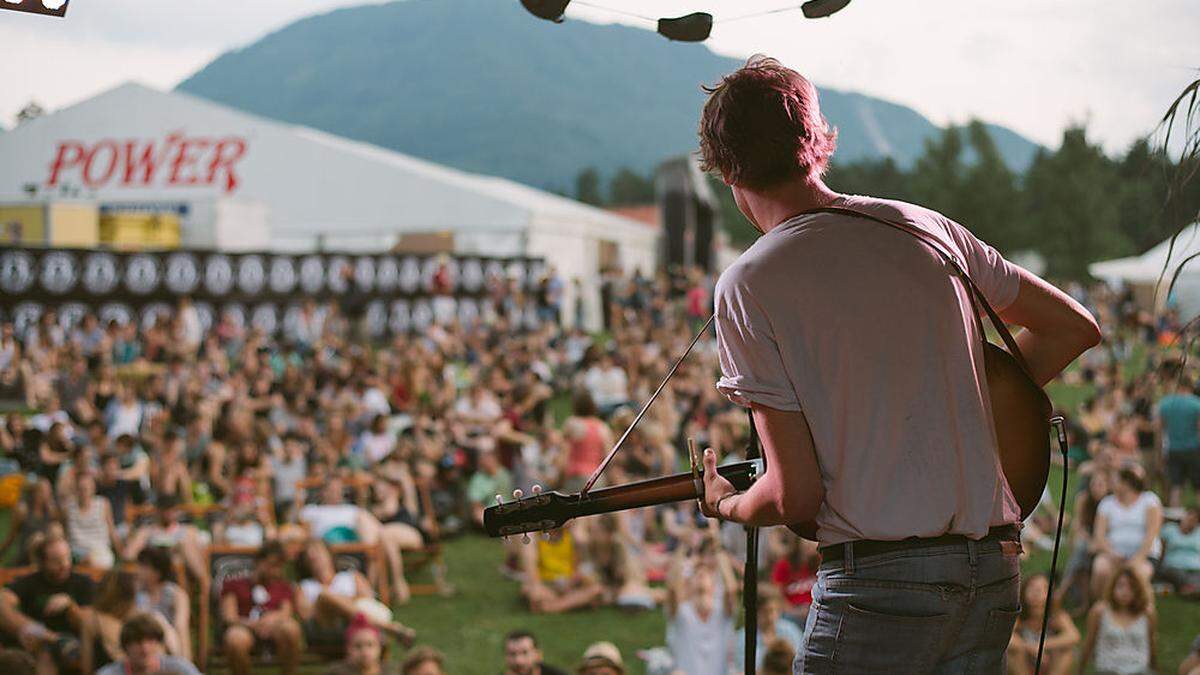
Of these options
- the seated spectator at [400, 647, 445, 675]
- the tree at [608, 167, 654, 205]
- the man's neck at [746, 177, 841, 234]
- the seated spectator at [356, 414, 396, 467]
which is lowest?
the seated spectator at [400, 647, 445, 675]

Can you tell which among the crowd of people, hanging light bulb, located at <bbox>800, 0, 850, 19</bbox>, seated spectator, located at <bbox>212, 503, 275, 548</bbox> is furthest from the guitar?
seated spectator, located at <bbox>212, 503, 275, 548</bbox>

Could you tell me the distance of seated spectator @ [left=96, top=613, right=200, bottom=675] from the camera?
5.65 metres

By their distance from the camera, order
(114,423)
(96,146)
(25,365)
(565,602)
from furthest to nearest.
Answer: (96,146), (25,365), (114,423), (565,602)

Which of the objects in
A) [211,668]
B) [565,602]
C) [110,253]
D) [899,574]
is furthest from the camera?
[110,253]

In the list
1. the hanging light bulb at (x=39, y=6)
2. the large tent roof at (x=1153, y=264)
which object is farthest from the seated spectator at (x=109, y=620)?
the large tent roof at (x=1153, y=264)

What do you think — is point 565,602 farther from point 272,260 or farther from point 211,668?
point 272,260

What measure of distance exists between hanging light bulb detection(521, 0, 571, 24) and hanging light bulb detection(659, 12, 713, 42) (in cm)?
22

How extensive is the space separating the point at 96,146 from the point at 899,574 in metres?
28.6

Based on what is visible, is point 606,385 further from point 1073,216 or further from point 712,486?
point 1073,216

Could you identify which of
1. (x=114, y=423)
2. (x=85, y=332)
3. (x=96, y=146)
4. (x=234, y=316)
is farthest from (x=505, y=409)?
(x=96, y=146)

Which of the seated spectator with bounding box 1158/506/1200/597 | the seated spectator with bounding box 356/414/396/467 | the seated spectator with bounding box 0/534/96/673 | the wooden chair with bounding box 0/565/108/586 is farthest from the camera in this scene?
the seated spectator with bounding box 356/414/396/467

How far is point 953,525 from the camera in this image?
66.7 inches

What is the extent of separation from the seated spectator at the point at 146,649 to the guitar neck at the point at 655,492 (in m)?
4.28

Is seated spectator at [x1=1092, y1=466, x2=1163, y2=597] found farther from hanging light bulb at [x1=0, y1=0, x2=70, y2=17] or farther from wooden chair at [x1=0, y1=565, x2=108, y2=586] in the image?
hanging light bulb at [x1=0, y1=0, x2=70, y2=17]
